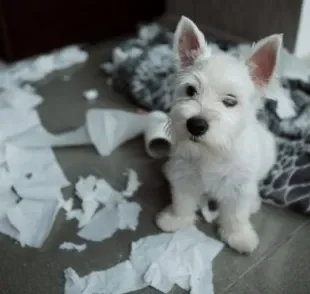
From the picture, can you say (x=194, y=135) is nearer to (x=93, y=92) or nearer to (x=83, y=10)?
(x=93, y=92)

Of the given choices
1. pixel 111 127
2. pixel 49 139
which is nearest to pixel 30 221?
pixel 49 139

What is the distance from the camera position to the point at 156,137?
2.35m

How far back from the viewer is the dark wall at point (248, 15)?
9.00 feet

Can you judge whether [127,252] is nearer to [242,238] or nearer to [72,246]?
[72,246]

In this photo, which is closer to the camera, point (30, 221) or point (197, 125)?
point (197, 125)

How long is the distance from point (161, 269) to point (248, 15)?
1.73m

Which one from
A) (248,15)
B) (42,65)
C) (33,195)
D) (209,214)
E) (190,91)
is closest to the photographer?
(190,91)

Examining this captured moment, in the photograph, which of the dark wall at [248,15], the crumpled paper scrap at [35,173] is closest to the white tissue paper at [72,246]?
the crumpled paper scrap at [35,173]

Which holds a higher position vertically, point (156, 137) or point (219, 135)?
point (219, 135)

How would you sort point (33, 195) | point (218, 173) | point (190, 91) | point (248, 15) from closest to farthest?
point (190, 91)
point (218, 173)
point (33, 195)
point (248, 15)

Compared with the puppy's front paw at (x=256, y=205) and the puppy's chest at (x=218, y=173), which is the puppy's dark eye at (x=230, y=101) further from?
the puppy's front paw at (x=256, y=205)

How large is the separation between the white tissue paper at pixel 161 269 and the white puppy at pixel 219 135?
3.0 inches

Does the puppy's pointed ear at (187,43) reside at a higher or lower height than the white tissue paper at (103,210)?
higher

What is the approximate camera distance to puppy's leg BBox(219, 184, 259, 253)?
6.18 feet
